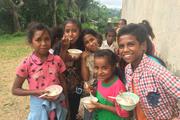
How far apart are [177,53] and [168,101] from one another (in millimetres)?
2026

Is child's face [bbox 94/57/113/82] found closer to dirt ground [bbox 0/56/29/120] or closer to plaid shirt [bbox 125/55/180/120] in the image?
plaid shirt [bbox 125/55/180/120]

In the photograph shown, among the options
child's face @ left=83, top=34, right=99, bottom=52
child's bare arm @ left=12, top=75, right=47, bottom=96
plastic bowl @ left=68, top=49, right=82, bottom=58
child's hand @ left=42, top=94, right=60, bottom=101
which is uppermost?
child's face @ left=83, top=34, right=99, bottom=52

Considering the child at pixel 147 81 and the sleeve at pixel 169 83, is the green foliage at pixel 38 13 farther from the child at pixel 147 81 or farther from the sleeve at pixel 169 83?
the sleeve at pixel 169 83

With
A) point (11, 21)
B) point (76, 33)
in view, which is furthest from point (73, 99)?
point (11, 21)

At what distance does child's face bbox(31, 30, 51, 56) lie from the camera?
2719 mm

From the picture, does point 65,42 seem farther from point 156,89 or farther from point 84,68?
point 156,89

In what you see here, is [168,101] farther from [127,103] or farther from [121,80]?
[121,80]

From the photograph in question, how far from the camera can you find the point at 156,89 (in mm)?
2008

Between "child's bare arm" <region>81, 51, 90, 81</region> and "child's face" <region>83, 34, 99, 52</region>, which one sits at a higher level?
"child's face" <region>83, 34, 99, 52</region>

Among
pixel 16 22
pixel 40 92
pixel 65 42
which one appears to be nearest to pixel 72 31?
pixel 65 42

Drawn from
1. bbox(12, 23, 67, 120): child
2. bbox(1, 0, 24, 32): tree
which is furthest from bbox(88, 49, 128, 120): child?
bbox(1, 0, 24, 32): tree

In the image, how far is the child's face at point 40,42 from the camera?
8.92 feet

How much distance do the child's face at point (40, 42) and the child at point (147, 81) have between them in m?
0.78

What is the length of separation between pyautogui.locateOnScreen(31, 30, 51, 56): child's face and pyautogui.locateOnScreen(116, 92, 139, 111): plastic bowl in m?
0.84
